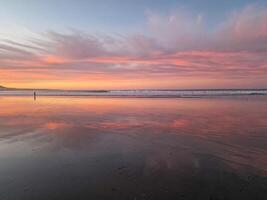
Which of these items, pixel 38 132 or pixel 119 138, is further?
pixel 38 132

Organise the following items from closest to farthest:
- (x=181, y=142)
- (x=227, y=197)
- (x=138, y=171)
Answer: (x=227, y=197) < (x=138, y=171) < (x=181, y=142)

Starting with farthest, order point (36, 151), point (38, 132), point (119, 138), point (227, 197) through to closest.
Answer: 1. point (38, 132)
2. point (119, 138)
3. point (36, 151)
4. point (227, 197)

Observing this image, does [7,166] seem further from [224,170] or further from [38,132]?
[224,170]

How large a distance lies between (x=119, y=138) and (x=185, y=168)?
424 cm

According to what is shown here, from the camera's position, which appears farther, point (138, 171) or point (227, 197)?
point (138, 171)

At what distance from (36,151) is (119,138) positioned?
357 centimetres

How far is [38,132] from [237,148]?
9.49 metres

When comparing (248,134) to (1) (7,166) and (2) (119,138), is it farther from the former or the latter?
(1) (7,166)

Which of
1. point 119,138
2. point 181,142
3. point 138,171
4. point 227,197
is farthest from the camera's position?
point 119,138

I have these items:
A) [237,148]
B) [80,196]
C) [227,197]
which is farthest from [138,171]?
[237,148]

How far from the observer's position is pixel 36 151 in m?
7.64

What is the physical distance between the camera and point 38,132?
11.0 m

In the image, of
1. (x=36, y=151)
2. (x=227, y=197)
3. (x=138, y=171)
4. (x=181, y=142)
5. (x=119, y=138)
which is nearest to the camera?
(x=227, y=197)

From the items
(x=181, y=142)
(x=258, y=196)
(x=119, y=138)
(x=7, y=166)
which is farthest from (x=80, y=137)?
(x=258, y=196)
